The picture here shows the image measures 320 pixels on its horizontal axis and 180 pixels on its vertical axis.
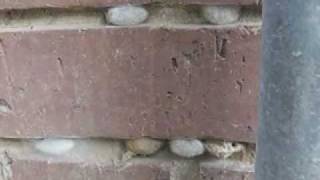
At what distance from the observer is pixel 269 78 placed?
18.1 inches

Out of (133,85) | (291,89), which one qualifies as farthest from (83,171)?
(291,89)

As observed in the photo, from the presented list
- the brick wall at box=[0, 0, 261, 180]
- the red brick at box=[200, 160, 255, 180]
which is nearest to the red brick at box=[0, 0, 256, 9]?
the brick wall at box=[0, 0, 261, 180]

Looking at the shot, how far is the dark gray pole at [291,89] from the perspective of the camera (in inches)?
17.3

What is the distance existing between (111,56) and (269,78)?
0.20 m

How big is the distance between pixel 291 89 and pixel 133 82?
0.68 ft

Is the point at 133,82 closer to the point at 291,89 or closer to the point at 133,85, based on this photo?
the point at 133,85

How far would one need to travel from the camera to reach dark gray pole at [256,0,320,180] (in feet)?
1.44

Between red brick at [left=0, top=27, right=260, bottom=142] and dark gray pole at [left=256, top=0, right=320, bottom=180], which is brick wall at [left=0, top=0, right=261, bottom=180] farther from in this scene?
dark gray pole at [left=256, top=0, right=320, bottom=180]

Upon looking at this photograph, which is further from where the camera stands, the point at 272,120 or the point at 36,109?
the point at 36,109

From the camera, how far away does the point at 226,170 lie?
0.64m

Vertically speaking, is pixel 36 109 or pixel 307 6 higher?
pixel 307 6

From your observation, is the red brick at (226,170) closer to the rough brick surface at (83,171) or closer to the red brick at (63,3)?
the rough brick surface at (83,171)

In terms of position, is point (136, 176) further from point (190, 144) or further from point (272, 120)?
point (272, 120)

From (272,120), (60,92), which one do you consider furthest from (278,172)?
(60,92)
